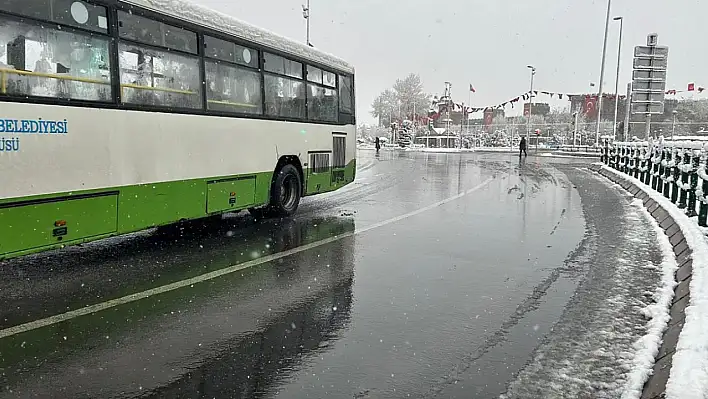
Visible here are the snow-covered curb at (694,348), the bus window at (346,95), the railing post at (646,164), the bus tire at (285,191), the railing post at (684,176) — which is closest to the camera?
the snow-covered curb at (694,348)

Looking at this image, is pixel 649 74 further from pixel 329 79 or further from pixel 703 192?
pixel 703 192

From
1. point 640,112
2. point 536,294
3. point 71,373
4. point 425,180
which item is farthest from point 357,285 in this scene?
point 640,112

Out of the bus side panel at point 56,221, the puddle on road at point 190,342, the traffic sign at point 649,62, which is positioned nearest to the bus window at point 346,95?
the bus side panel at point 56,221

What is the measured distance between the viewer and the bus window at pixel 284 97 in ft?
34.7

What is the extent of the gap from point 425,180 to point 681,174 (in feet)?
35.5

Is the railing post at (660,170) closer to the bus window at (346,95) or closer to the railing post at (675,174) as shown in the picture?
the railing post at (675,174)

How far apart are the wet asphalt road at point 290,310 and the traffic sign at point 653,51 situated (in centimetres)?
1847

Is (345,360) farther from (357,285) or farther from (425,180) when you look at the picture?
(425,180)

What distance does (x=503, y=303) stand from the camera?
5.95m

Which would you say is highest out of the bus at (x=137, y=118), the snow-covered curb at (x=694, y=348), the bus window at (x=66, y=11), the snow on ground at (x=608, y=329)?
the bus window at (x=66, y=11)

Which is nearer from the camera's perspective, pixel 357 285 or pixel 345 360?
pixel 345 360

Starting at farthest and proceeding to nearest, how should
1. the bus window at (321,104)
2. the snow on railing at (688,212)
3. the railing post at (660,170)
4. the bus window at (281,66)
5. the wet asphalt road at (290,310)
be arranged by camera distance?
1. the railing post at (660,170)
2. the bus window at (321,104)
3. the bus window at (281,66)
4. the wet asphalt road at (290,310)
5. the snow on railing at (688,212)

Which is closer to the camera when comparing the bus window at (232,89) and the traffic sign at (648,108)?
the bus window at (232,89)

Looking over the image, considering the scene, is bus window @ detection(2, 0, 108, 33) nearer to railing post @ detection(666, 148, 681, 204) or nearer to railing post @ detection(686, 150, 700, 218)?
railing post @ detection(686, 150, 700, 218)
